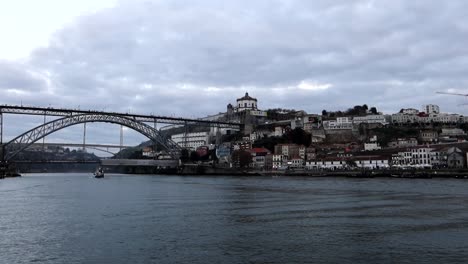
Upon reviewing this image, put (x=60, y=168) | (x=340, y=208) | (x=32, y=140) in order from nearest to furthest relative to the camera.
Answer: (x=340, y=208) → (x=32, y=140) → (x=60, y=168)

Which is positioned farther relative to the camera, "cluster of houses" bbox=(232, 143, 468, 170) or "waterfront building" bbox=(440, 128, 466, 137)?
"waterfront building" bbox=(440, 128, 466, 137)

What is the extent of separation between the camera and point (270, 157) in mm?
74375

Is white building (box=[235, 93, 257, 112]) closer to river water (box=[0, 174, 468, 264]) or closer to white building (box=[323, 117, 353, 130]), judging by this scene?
white building (box=[323, 117, 353, 130])

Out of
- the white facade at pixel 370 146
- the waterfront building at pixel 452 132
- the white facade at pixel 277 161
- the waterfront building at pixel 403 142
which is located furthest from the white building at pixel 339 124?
the white facade at pixel 277 161

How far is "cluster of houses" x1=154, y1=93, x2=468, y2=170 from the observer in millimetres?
59438

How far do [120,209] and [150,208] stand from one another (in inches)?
48.4

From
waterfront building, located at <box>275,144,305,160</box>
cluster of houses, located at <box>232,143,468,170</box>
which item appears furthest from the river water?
waterfront building, located at <box>275,144,305,160</box>

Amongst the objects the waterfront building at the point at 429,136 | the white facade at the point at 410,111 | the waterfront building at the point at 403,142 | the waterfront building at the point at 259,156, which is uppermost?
the white facade at the point at 410,111

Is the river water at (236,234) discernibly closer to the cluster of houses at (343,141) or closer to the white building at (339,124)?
the cluster of houses at (343,141)

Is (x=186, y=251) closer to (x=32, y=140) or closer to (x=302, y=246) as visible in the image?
(x=302, y=246)

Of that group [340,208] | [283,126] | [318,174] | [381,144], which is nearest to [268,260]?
[340,208]

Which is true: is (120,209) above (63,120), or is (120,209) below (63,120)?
below

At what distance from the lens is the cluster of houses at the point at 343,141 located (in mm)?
59438

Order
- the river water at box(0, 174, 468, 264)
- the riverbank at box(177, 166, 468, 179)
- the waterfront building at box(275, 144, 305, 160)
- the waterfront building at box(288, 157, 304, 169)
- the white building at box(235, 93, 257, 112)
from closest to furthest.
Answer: the river water at box(0, 174, 468, 264), the riverbank at box(177, 166, 468, 179), the waterfront building at box(288, 157, 304, 169), the waterfront building at box(275, 144, 305, 160), the white building at box(235, 93, 257, 112)
